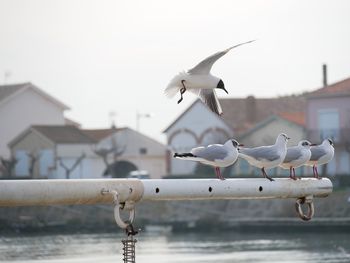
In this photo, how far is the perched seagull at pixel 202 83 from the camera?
1447 cm

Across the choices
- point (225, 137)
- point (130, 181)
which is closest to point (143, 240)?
point (225, 137)

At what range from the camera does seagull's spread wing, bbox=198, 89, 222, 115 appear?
14742 mm

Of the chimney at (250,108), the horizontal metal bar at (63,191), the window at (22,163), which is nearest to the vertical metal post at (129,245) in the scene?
the horizontal metal bar at (63,191)

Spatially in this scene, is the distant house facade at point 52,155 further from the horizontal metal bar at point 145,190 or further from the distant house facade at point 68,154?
→ the horizontal metal bar at point 145,190

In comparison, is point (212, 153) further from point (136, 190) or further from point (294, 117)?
point (294, 117)

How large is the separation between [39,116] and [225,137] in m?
14.4

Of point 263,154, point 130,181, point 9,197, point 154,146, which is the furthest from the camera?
point 154,146

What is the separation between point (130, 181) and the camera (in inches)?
421

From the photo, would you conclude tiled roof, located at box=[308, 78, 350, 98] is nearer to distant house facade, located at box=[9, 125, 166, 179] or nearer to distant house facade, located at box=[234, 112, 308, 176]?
distant house facade, located at box=[234, 112, 308, 176]

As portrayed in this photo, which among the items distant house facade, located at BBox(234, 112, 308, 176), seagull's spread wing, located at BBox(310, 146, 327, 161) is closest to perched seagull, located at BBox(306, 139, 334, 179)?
seagull's spread wing, located at BBox(310, 146, 327, 161)

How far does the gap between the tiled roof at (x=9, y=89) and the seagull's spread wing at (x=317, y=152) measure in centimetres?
6422

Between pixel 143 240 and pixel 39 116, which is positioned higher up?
pixel 39 116

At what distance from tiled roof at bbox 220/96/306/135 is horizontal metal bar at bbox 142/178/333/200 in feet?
201

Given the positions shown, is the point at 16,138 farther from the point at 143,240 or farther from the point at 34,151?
the point at 143,240
